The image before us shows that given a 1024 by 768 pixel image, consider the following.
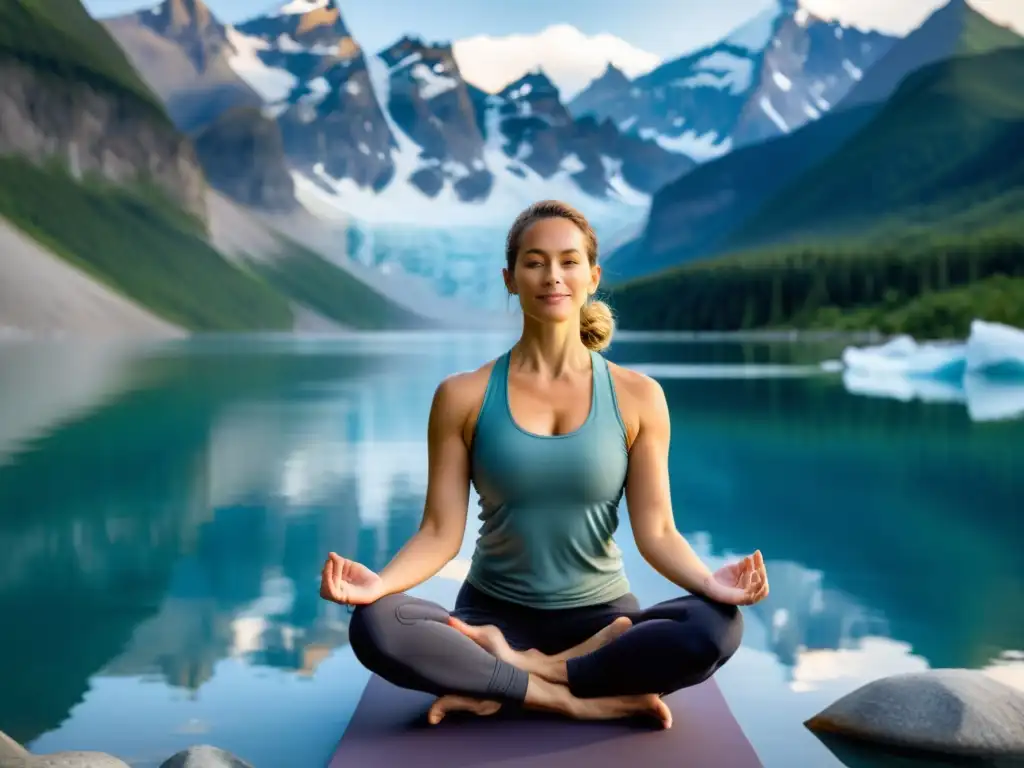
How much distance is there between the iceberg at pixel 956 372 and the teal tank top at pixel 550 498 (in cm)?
2272

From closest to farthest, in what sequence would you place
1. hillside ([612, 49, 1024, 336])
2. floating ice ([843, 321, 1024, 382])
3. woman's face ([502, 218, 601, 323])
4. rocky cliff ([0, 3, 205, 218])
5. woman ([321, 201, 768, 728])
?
woman ([321, 201, 768, 728])
woman's face ([502, 218, 601, 323])
floating ice ([843, 321, 1024, 382])
hillside ([612, 49, 1024, 336])
rocky cliff ([0, 3, 205, 218])

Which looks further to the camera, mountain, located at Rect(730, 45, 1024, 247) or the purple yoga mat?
mountain, located at Rect(730, 45, 1024, 247)

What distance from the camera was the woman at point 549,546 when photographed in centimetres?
436

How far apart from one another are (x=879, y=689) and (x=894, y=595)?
3112 millimetres

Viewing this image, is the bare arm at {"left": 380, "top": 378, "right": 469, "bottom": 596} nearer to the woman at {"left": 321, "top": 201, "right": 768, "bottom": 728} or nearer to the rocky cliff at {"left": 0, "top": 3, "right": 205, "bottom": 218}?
the woman at {"left": 321, "top": 201, "right": 768, "bottom": 728}

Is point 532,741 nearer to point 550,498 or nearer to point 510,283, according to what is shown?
point 550,498

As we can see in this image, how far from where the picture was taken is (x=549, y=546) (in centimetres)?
455

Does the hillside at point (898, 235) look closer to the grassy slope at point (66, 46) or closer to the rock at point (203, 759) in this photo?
the rock at point (203, 759)

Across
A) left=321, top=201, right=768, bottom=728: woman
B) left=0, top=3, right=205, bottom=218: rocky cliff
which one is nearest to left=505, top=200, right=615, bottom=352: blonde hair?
left=321, top=201, right=768, bottom=728: woman

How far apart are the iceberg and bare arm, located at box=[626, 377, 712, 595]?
74.1ft

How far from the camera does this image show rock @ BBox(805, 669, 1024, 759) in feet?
15.9

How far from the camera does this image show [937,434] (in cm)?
2062

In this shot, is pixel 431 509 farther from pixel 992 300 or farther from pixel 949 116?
pixel 949 116

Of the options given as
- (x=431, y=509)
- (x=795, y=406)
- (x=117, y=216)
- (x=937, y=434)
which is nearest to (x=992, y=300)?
(x=795, y=406)
